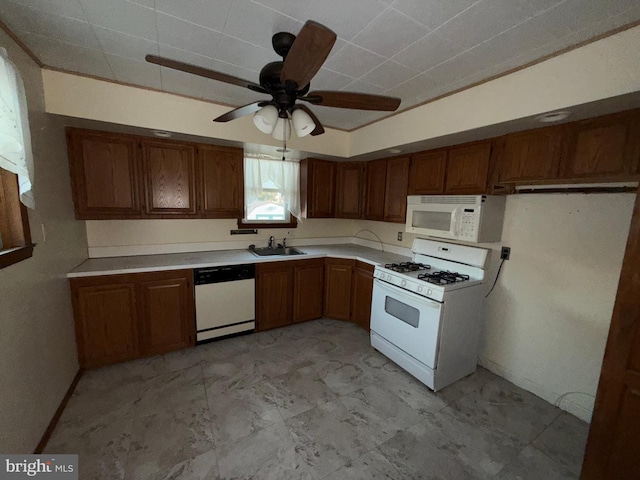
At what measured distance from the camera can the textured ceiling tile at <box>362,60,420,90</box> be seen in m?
1.77

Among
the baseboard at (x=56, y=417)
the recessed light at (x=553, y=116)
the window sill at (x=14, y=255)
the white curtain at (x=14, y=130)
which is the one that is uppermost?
the recessed light at (x=553, y=116)

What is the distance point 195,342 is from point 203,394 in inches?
30.4

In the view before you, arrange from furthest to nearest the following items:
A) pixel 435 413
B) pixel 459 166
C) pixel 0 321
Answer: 1. pixel 459 166
2. pixel 435 413
3. pixel 0 321

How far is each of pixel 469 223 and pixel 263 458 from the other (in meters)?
2.32

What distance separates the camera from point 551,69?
1.55 meters

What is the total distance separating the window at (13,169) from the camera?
4.21 feet

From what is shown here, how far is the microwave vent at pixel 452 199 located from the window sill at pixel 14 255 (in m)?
3.04

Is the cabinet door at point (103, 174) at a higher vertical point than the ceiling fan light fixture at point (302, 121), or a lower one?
lower

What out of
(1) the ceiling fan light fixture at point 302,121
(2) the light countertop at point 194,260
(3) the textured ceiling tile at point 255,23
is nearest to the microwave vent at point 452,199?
(2) the light countertop at point 194,260

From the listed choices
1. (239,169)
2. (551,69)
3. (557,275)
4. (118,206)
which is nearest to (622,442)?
(557,275)

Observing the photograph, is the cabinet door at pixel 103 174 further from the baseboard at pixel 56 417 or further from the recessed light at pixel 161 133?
the baseboard at pixel 56 417

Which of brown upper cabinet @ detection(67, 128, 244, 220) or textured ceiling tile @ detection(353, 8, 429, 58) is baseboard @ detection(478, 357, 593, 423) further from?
brown upper cabinet @ detection(67, 128, 244, 220)

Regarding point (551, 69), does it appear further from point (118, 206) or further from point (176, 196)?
point (118, 206)

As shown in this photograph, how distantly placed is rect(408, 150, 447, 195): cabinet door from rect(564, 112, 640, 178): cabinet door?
3.13 ft
